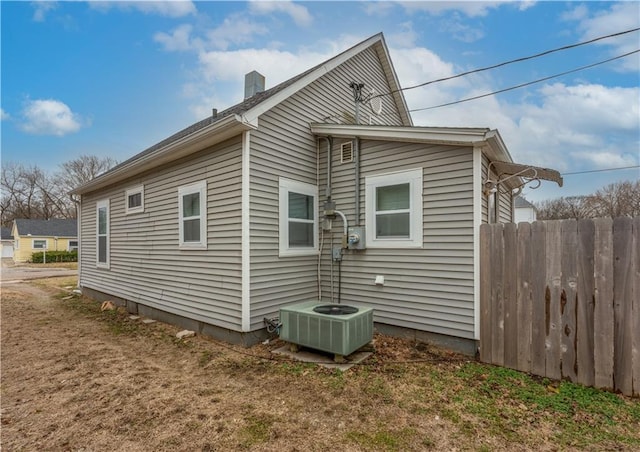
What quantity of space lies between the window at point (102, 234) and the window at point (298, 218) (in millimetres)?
6106

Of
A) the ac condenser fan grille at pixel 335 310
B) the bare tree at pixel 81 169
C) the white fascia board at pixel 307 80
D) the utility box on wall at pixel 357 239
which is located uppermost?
the bare tree at pixel 81 169

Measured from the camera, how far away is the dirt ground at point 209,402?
2445 millimetres

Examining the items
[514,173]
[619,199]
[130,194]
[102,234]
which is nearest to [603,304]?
[514,173]

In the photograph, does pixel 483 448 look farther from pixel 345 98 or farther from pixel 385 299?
pixel 345 98

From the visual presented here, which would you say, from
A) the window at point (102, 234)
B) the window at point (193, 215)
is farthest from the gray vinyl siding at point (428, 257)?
the window at point (102, 234)

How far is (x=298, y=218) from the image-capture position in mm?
5598

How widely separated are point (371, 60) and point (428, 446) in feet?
28.7

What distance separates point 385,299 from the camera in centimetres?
505

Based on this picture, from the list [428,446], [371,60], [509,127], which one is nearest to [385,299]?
[428,446]

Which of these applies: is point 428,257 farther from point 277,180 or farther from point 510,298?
point 277,180

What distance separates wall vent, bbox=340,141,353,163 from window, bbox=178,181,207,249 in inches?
99.7

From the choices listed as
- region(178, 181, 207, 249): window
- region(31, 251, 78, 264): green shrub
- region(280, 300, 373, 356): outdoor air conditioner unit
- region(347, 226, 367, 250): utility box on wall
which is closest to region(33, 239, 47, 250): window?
region(31, 251, 78, 264): green shrub

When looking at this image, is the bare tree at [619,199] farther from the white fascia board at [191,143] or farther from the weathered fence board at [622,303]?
the white fascia board at [191,143]

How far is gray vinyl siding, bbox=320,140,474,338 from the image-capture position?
14.0 ft
